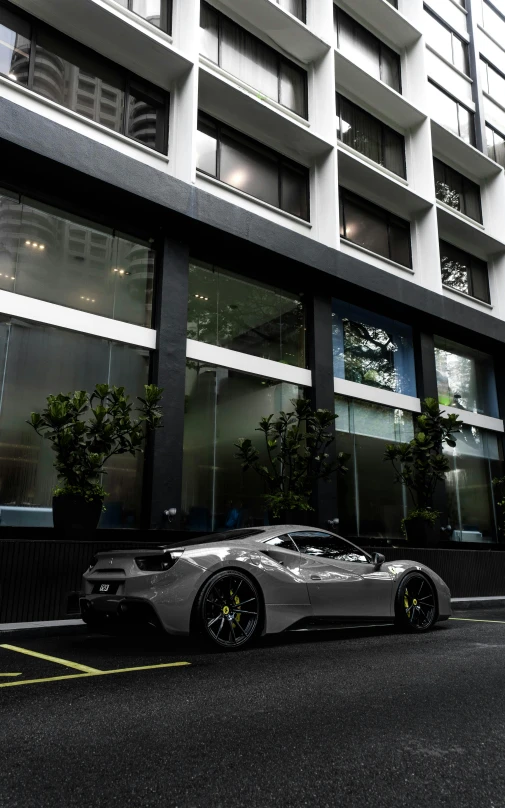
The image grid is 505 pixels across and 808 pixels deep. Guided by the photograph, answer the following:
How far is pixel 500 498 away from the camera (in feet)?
67.9

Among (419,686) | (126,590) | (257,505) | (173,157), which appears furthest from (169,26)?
(419,686)

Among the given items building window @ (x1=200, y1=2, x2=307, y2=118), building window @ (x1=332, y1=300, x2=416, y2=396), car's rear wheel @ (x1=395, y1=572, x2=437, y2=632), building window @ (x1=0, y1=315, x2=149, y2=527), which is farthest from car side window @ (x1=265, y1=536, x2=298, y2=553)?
building window @ (x1=200, y1=2, x2=307, y2=118)

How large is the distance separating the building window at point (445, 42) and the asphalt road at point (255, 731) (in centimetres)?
2365

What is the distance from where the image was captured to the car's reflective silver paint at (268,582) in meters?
5.61

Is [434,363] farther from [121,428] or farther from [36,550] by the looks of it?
[36,550]

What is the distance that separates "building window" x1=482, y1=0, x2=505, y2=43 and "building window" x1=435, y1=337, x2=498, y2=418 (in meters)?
14.9

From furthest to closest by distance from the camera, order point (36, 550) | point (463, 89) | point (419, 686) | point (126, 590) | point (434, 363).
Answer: point (463, 89)
point (434, 363)
point (36, 550)
point (126, 590)
point (419, 686)

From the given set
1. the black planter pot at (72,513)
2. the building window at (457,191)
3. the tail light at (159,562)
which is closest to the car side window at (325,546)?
the tail light at (159,562)

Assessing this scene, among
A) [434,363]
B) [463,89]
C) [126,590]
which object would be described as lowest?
[126,590]

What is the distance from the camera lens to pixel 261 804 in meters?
2.38

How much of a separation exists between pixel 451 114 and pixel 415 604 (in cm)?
2087

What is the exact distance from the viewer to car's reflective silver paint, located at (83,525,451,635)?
18.4 ft

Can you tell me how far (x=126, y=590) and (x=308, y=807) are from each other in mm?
3603

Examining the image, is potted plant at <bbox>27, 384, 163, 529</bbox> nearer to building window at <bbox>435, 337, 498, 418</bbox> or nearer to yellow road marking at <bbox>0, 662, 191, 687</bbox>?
yellow road marking at <bbox>0, 662, 191, 687</bbox>
